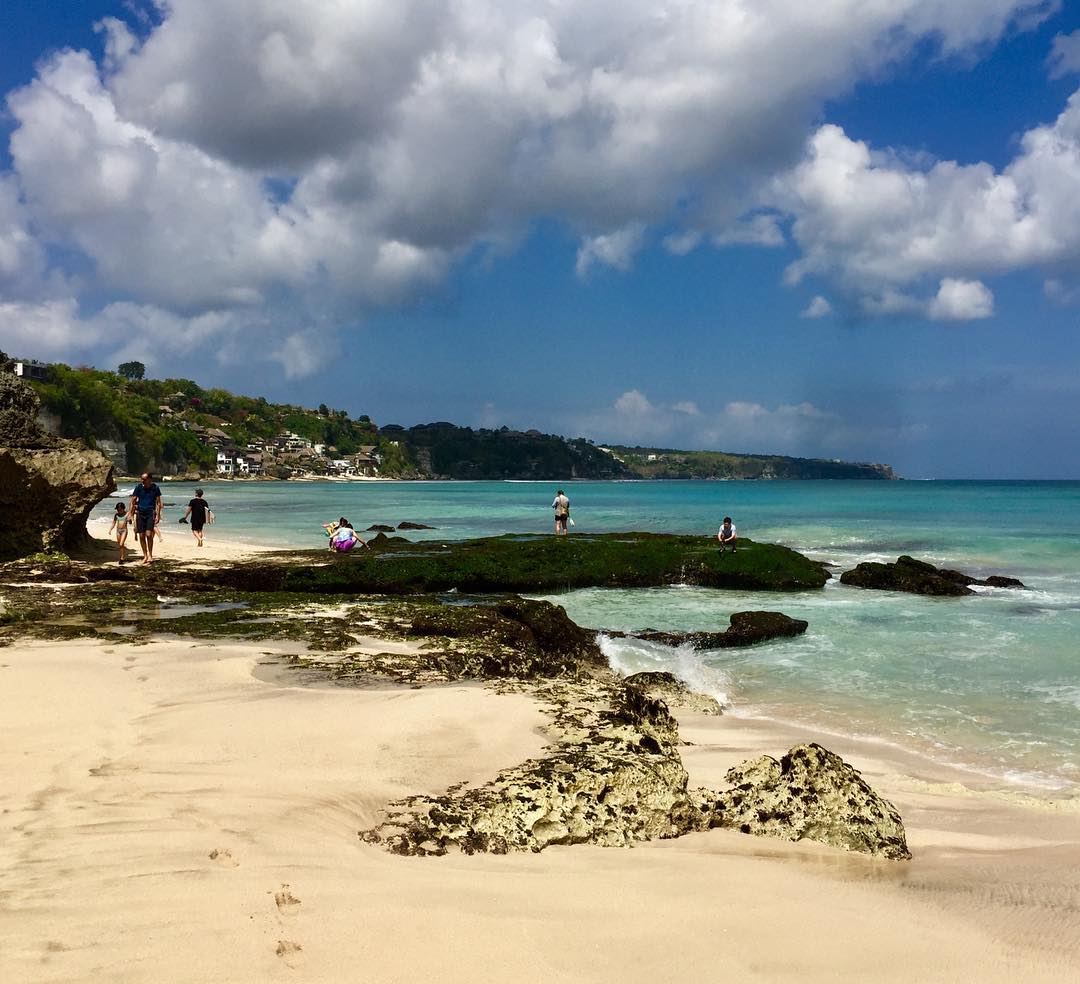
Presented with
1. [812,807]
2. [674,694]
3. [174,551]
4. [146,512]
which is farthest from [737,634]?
[174,551]

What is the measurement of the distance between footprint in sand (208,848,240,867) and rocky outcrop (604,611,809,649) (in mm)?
9879

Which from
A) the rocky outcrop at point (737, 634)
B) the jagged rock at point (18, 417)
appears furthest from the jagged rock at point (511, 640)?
the jagged rock at point (18, 417)

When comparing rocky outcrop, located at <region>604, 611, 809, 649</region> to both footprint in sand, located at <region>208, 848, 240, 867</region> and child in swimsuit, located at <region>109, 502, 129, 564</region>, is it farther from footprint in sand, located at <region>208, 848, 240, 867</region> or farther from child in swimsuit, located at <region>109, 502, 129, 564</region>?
child in swimsuit, located at <region>109, 502, 129, 564</region>

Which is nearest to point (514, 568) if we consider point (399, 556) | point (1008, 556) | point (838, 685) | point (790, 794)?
point (399, 556)

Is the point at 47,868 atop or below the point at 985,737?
atop

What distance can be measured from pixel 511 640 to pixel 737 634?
16.5ft

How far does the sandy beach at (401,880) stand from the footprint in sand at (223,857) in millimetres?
14

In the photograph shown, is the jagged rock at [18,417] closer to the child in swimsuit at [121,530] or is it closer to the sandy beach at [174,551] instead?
the child in swimsuit at [121,530]

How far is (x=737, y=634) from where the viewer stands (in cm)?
1341

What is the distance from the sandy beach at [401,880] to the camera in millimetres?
2947

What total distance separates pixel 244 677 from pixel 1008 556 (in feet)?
108

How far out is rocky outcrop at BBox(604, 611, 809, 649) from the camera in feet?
43.2

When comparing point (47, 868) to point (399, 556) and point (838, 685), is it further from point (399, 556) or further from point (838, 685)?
point (399, 556)

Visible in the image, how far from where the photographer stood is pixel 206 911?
3119 mm
